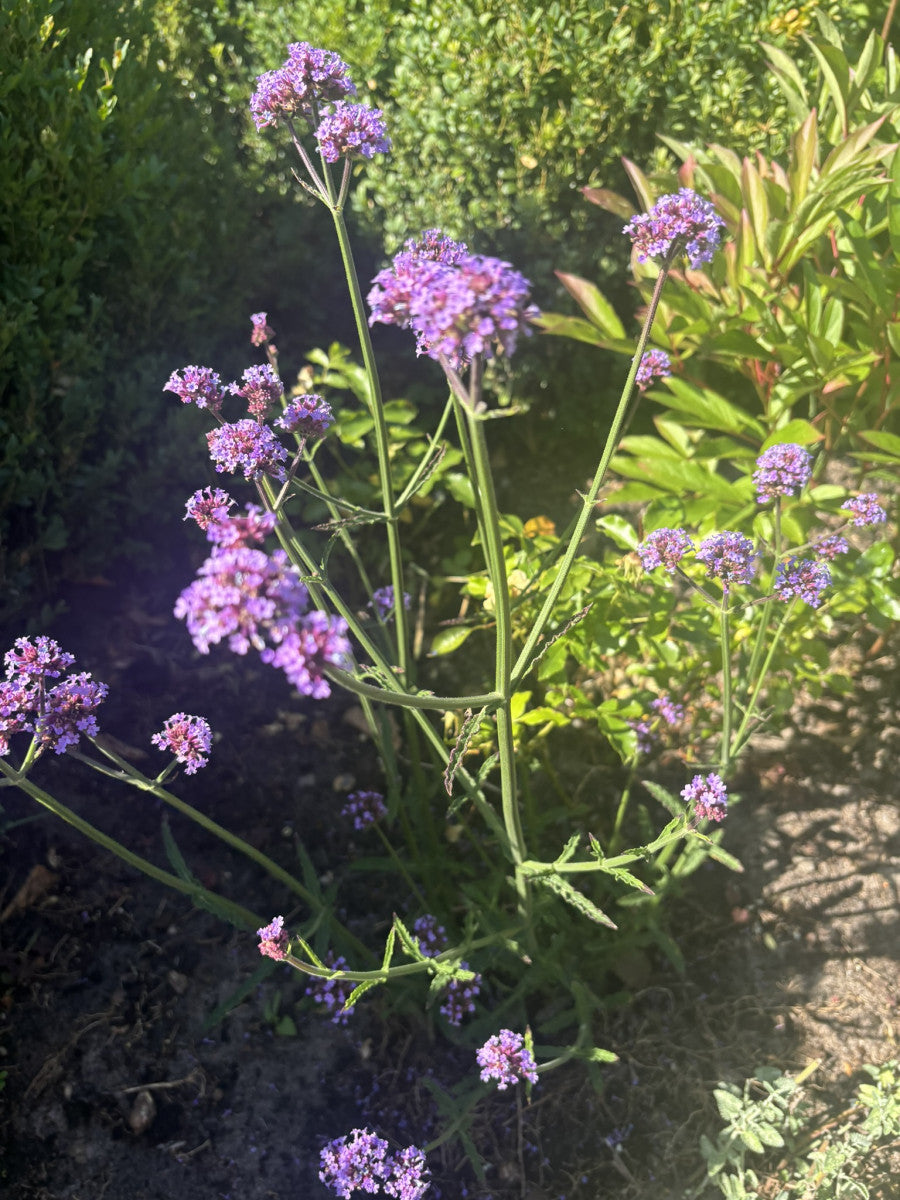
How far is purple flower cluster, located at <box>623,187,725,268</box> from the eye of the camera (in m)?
1.68

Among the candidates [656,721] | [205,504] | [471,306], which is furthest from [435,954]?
[471,306]

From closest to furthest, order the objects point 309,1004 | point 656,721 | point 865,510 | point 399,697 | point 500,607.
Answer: point 399,697, point 500,607, point 865,510, point 309,1004, point 656,721

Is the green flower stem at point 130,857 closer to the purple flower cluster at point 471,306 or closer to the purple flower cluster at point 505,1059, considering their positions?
the purple flower cluster at point 505,1059

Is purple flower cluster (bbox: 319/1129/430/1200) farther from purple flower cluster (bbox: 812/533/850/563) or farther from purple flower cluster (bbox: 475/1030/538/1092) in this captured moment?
purple flower cluster (bbox: 812/533/850/563)

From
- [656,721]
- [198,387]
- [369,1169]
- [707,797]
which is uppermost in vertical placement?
[198,387]

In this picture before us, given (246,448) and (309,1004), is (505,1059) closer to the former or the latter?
(309,1004)

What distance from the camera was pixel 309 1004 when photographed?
2.60 meters

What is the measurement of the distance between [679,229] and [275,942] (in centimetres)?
154

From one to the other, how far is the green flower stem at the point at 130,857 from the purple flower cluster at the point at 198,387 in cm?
79

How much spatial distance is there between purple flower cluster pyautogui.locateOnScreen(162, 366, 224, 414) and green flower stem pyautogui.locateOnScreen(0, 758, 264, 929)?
787 millimetres

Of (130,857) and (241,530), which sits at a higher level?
(241,530)

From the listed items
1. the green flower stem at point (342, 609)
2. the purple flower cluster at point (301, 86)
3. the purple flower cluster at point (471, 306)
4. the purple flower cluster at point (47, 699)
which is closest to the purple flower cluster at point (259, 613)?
the green flower stem at point (342, 609)

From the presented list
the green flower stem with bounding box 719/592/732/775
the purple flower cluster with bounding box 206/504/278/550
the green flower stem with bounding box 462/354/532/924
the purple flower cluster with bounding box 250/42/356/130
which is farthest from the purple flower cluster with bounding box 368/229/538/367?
the green flower stem with bounding box 719/592/732/775

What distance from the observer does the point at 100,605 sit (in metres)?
3.55
